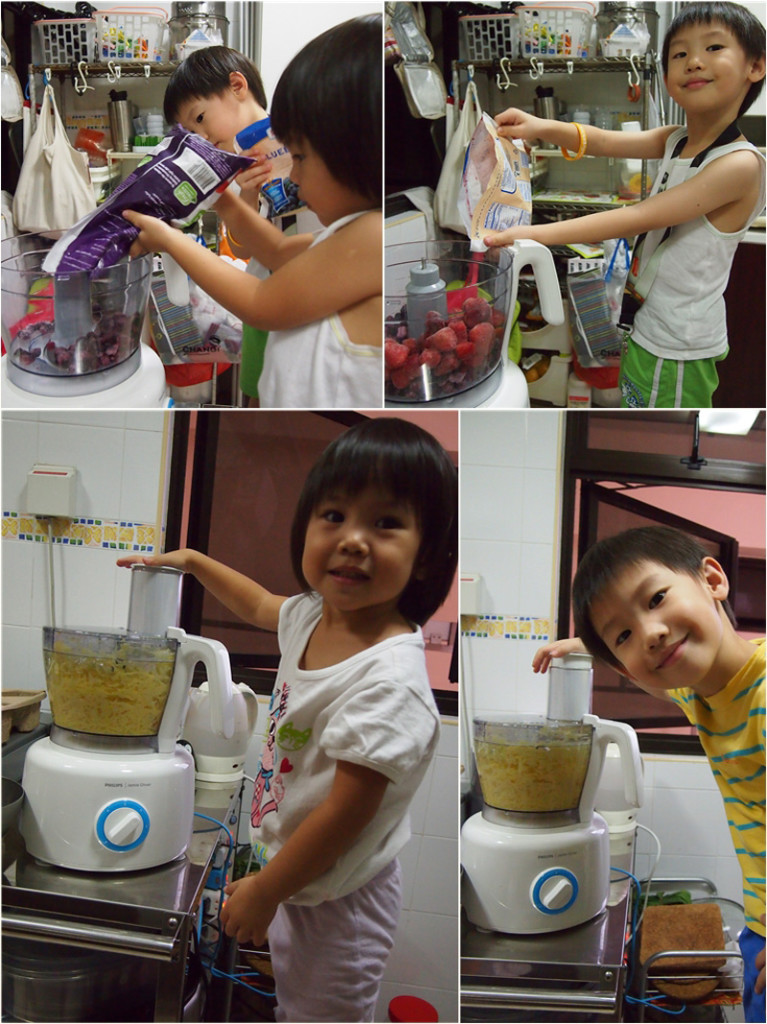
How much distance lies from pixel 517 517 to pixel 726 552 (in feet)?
0.89

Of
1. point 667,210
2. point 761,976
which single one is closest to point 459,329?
point 667,210

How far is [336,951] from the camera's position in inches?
44.4

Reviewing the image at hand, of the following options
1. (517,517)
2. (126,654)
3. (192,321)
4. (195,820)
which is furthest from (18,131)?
(195,820)

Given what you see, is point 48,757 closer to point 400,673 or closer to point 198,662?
point 198,662

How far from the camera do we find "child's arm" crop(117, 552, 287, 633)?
116cm

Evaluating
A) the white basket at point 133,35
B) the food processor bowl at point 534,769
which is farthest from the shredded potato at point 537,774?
the white basket at point 133,35

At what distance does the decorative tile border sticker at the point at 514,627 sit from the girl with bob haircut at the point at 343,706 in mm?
76

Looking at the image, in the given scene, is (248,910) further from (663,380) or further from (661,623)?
(663,380)

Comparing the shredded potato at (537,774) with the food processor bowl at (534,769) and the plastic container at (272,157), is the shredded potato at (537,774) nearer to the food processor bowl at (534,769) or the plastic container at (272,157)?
the food processor bowl at (534,769)

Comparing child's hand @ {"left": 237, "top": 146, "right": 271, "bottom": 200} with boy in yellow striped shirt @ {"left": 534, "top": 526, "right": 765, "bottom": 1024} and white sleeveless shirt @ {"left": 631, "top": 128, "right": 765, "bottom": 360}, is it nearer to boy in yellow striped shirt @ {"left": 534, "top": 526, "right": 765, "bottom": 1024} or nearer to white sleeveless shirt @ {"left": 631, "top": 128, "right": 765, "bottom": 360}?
white sleeveless shirt @ {"left": 631, "top": 128, "right": 765, "bottom": 360}

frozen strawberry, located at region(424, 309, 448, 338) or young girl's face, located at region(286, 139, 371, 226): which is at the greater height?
young girl's face, located at region(286, 139, 371, 226)

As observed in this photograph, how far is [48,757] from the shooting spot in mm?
1183

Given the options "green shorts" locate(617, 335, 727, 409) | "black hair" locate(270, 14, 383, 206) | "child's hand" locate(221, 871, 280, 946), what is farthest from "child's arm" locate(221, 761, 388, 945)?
"black hair" locate(270, 14, 383, 206)

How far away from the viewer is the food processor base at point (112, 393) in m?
1.12
